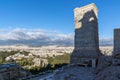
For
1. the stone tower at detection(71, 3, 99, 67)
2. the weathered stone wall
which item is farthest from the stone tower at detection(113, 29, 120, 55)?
the stone tower at detection(71, 3, 99, 67)

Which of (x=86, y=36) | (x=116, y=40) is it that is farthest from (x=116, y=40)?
(x=86, y=36)

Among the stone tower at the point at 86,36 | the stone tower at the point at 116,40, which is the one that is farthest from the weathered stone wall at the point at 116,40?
the stone tower at the point at 86,36

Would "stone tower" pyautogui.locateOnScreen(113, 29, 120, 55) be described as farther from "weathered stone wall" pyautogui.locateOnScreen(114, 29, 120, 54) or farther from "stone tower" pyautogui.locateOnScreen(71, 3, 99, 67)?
"stone tower" pyautogui.locateOnScreen(71, 3, 99, 67)

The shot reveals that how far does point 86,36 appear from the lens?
2281cm

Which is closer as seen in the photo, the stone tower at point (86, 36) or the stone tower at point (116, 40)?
the stone tower at point (86, 36)

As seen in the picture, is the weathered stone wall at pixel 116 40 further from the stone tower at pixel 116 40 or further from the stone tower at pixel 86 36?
the stone tower at pixel 86 36

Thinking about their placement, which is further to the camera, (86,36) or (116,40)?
(116,40)

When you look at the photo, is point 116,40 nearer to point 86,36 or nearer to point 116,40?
point 116,40

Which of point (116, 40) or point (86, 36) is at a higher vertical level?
point (86, 36)

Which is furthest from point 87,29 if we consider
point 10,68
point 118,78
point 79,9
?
point 118,78

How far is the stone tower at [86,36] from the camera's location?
72.8 ft

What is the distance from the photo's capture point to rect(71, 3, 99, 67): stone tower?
2219 cm

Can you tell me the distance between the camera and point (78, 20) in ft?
77.7

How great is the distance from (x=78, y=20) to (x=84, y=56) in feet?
14.0
